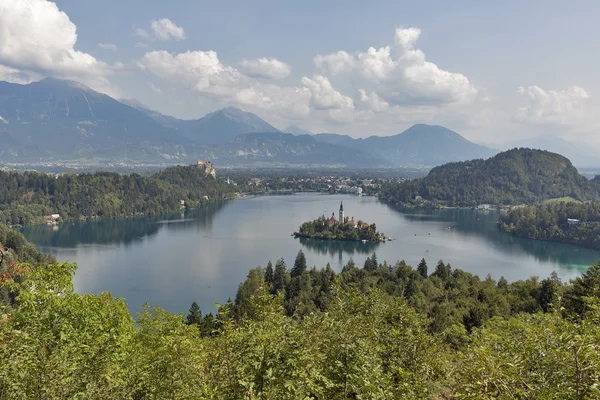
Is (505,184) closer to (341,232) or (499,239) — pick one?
(499,239)

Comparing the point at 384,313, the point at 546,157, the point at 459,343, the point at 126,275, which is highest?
the point at 546,157

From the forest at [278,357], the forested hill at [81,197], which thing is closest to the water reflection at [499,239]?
the forest at [278,357]

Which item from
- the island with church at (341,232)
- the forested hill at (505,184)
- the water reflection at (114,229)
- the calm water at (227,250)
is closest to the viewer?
the calm water at (227,250)

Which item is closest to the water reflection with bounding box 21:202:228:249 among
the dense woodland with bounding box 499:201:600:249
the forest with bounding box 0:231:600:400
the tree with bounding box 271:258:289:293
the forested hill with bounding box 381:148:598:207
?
the tree with bounding box 271:258:289:293

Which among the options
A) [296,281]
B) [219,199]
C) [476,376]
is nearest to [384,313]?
[476,376]

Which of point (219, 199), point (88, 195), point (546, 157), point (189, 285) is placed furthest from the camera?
point (546, 157)

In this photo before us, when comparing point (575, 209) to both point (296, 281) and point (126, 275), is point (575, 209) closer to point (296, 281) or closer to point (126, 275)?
point (296, 281)

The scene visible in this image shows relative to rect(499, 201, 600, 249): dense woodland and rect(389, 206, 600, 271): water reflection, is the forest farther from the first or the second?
rect(499, 201, 600, 249): dense woodland

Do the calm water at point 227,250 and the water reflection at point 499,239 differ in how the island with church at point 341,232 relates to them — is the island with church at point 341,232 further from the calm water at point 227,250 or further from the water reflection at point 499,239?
the water reflection at point 499,239

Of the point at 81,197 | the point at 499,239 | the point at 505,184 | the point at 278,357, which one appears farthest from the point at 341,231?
the point at 505,184
